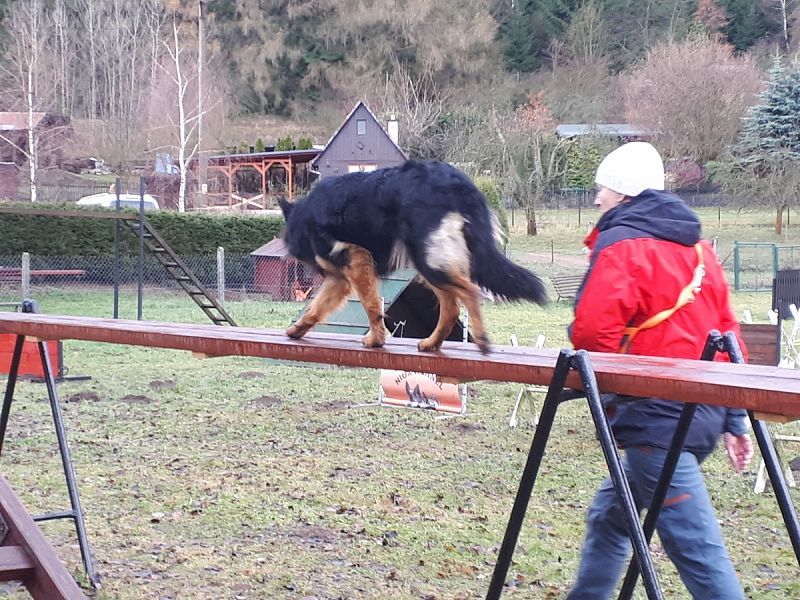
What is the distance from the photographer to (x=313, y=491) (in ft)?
21.0

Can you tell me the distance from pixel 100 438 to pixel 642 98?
32.2m

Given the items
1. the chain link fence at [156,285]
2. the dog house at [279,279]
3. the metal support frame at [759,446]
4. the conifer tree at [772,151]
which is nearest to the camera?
the metal support frame at [759,446]

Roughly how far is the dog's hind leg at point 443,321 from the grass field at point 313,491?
5.82 feet

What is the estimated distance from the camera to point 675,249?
3.00 m

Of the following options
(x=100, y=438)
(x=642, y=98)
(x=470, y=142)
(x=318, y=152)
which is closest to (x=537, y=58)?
(x=642, y=98)

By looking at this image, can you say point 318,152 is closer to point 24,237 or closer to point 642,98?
point 24,237

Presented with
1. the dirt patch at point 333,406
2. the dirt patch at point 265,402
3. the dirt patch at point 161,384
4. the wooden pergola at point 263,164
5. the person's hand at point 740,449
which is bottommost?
the dirt patch at point 161,384

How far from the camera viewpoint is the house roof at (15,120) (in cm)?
2800

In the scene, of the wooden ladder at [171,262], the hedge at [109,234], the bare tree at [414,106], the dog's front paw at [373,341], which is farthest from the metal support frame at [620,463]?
the bare tree at [414,106]

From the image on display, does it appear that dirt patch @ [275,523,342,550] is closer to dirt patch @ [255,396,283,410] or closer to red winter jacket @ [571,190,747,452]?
red winter jacket @ [571,190,747,452]

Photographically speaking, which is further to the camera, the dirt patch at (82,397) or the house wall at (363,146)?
the house wall at (363,146)

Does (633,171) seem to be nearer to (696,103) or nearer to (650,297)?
(650,297)

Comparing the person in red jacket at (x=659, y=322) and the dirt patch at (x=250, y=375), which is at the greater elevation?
the person in red jacket at (x=659, y=322)

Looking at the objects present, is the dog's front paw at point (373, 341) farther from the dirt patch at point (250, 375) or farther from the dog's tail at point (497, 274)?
the dirt patch at point (250, 375)
